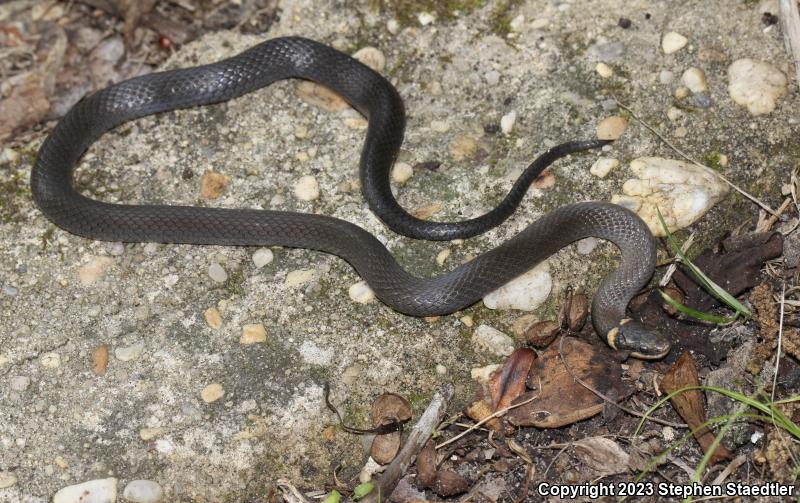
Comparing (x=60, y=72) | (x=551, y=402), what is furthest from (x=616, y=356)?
(x=60, y=72)

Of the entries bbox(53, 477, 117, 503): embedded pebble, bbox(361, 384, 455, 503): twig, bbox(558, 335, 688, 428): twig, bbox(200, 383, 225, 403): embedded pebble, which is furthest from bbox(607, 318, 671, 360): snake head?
bbox(53, 477, 117, 503): embedded pebble

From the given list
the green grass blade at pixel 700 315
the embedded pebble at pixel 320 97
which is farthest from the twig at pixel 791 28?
the embedded pebble at pixel 320 97

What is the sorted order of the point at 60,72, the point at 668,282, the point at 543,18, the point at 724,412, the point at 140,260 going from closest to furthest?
the point at 724,412, the point at 668,282, the point at 140,260, the point at 543,18, the point at 60,72

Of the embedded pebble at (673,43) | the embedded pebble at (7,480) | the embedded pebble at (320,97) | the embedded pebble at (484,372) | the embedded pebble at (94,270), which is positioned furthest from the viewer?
the embedded pebble at (320,97)

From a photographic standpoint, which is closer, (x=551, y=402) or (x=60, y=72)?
(x=551, y=402)

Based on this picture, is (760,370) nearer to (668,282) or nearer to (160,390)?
(668,282)

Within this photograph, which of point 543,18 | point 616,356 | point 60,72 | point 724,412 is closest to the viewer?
point 724,412

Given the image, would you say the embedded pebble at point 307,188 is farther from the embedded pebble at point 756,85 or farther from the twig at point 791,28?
the twig at point 791,28
